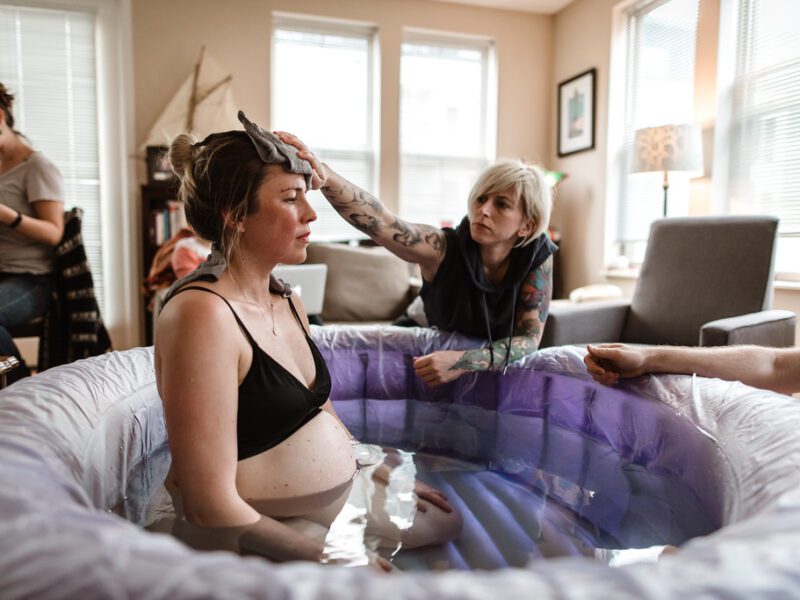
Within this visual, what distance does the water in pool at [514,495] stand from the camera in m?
1.09

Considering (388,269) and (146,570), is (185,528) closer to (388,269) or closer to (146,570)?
(146,570)

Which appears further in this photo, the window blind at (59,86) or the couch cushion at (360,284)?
the window blind at (59,86)

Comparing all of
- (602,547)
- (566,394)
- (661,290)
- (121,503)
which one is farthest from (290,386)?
(661,290)

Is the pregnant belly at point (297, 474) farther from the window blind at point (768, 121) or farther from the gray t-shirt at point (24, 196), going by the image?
the window blind at point (768, 121)

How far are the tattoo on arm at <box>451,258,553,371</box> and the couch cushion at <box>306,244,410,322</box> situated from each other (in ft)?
6.84

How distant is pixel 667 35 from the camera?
400cm

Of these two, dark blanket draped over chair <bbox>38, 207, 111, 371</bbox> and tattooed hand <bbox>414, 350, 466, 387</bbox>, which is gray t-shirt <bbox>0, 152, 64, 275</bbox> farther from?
tattooed hand <bbox>414, 350, 466, 387</bbox>

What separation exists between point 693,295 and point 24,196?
291 centimetres

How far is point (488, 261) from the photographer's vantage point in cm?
194

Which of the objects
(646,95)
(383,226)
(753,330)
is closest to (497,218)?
(383,226)

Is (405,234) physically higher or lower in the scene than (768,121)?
lower

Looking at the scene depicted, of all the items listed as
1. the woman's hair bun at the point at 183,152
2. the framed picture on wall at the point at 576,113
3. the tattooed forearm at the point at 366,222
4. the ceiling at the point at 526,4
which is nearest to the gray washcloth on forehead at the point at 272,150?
the woman's hair bun at the point at 183,152

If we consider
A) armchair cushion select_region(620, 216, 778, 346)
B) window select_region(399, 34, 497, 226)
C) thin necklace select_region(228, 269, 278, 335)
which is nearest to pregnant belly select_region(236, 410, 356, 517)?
thin necklace select_region(228, 269, 278, 335)

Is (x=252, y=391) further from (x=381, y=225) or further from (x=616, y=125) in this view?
(x=616, y=125)
